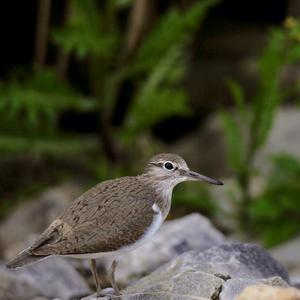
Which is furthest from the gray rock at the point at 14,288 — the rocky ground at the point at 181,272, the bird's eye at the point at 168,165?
the bird's eye at the point at 168,165

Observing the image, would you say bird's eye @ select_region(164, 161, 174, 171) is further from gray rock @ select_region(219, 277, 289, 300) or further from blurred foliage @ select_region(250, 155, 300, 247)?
blurred foliage @ select_region(250, 155, 300, 247)

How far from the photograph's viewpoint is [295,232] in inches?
432

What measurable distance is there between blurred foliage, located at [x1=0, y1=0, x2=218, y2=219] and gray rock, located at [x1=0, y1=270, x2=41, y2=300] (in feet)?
12.8

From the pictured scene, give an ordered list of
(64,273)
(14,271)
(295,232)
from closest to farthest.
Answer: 1. (14,271)
2. (64,273)
3. (295,232)

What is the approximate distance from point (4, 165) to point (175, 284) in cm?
713

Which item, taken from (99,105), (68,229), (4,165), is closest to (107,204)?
(68,229)

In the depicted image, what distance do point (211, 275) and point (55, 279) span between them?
7.57 ft

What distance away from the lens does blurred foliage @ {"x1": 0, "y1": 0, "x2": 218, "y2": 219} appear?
11672mm

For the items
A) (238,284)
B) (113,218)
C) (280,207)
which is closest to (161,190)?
(113,218)

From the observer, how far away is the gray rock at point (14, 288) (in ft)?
25.0

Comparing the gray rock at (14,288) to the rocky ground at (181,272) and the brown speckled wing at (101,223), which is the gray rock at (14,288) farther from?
the brown speckled wing at (101,223)

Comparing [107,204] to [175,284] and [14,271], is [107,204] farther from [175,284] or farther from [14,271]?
[14,271]

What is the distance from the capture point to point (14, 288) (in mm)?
7680

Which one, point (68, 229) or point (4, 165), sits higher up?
point (68, 229)
